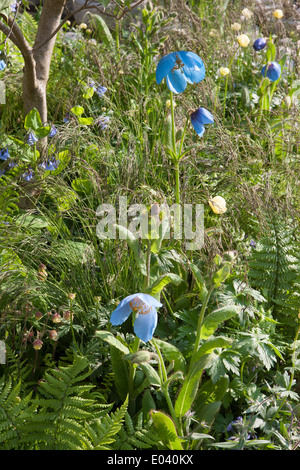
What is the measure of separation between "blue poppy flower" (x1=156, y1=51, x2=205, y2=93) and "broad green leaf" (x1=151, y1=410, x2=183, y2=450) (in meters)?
1.08

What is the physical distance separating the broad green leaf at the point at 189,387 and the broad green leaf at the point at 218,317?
8 cm

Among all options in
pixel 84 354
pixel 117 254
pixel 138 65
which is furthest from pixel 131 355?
pixel 138 65

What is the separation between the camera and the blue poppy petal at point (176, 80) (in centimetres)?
178

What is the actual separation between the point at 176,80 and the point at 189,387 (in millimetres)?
1041

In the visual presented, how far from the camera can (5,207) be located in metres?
2.09

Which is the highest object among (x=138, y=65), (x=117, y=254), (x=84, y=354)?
(x=138, y=65)

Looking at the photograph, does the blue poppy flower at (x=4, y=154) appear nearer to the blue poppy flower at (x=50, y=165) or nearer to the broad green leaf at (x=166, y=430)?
the blue poppy flower at (x=50, y=165)

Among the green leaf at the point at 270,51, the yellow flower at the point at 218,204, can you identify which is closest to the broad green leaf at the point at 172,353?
the yellow flower at the point at 218,204

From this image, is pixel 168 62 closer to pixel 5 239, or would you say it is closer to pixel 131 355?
pixel 5 239

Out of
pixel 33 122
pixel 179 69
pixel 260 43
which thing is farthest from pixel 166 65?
pixel 260 43

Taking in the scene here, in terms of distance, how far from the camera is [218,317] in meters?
1.46

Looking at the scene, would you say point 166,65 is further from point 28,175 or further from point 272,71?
point 272,71

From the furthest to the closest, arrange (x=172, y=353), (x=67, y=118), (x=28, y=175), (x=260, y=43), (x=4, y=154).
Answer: (x=260, y=43) < (x=67, y=118) < (x=4, y=154) < (x=28, y=175) < (x=172, y=353)

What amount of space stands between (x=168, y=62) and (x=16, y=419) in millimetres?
1239
